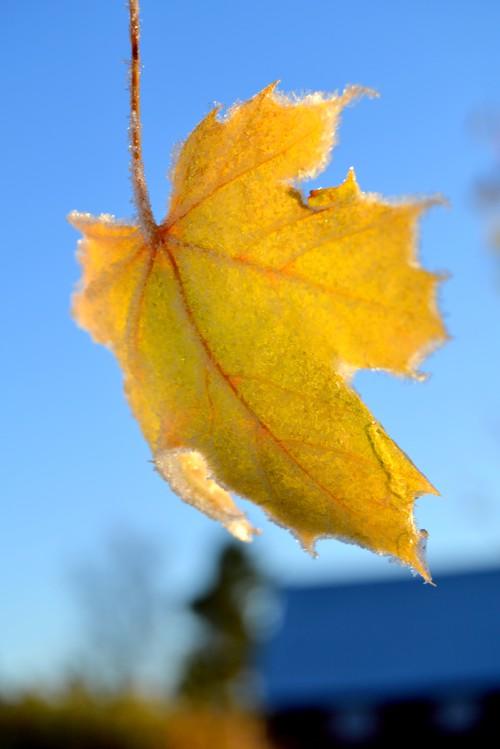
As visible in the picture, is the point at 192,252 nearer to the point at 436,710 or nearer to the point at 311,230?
the point at 311,230

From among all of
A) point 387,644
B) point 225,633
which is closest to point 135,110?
point 387,644

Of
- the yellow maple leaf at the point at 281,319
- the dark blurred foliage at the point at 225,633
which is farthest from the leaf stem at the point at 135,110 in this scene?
the dark blurred foliage at the point at 225,633

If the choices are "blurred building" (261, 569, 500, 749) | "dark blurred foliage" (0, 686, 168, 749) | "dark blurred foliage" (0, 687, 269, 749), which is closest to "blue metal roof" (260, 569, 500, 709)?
"blurred building" (261, 569, 500, 749)

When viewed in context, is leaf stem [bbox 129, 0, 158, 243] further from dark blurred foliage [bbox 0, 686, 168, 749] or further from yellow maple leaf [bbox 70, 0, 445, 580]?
dark blurred foliage [bbox 0, 686, 168, 749]

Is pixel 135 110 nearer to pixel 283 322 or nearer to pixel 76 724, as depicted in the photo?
pixel 283 322

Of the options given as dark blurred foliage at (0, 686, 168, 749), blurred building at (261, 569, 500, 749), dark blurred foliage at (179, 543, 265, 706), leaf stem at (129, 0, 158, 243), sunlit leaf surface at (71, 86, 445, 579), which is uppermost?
dark blurred foliage at (179, 543, 265, 706)

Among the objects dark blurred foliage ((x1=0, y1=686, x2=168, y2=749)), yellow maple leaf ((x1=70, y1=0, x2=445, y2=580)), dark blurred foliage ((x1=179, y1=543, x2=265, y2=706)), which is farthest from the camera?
dark blurred foliage ((x1=179, y1=543, x2=265, y2=706))

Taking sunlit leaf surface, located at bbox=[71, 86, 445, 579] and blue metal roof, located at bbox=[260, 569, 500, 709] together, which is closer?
sunlit leaf surface, located at bbox=[71, 86, 445, 579]

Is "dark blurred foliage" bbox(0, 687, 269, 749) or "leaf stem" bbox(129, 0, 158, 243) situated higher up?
"dark blurred foliage" bbox(0, 687, 269, 749)
